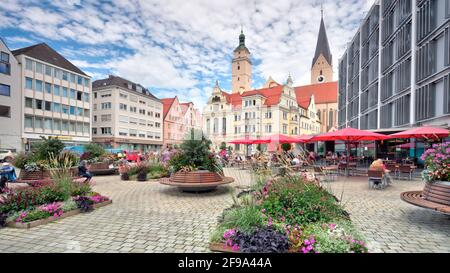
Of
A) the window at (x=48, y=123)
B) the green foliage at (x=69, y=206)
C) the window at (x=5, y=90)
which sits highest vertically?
the window at (x=5, y=90)

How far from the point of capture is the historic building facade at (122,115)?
167 ft

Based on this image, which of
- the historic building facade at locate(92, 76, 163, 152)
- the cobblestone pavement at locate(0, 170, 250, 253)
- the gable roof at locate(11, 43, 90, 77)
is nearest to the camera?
the cobblestone pavement at locate(0, 170, 250, 253)

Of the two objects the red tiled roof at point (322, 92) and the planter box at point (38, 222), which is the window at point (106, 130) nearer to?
the planter box at point (38, 222)

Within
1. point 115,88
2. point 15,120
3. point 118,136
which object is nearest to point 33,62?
point 15,120

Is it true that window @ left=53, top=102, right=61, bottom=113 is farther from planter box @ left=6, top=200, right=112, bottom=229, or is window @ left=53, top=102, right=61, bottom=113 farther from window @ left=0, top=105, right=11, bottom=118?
planter box @ left=6, top=200, right=112, bottom=229

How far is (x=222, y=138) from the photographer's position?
62625 millimetres

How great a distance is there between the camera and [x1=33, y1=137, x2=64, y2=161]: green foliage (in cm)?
1038

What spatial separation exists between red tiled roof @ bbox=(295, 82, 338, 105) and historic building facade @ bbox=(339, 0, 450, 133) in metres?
38.3

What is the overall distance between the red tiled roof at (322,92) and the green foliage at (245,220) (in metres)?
76.0

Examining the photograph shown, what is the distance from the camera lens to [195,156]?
8906 millimetres

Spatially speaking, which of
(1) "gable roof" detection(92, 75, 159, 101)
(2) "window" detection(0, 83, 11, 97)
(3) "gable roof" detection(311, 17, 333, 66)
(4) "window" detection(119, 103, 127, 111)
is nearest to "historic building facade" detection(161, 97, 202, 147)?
(1) "gable roof" detection(92, 75, 159, 101)

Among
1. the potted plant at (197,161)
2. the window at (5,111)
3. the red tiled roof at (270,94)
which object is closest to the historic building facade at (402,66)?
the red tiled roof at (270,94)

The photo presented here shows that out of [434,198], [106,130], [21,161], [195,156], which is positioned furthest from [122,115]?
[434,198]
